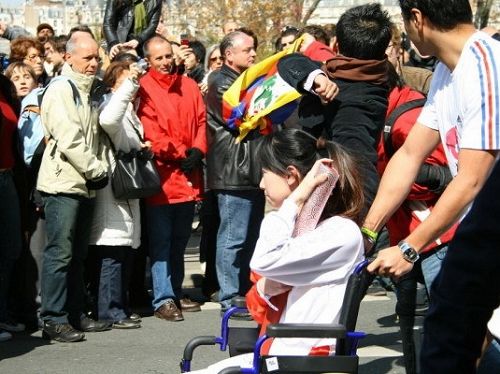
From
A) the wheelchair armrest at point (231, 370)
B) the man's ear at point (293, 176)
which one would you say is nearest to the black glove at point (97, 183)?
the man's ear at point (293, 176)

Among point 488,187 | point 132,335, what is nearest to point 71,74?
point 132,335

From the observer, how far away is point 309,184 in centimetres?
448

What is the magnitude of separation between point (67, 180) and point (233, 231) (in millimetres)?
1657

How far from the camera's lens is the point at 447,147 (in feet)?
15.0

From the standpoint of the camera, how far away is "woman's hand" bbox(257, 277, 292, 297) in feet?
14.9

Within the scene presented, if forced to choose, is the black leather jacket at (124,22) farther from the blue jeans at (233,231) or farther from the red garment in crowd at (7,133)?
the red garment in crowd at (7,133)

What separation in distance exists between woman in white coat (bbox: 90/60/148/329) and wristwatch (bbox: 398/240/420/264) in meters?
4.10

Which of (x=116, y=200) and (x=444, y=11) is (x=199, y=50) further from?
(x=444, y=11)

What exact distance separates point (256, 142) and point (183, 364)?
4.21 metres

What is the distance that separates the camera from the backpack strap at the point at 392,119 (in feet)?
20.4

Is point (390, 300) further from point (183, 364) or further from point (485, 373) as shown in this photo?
point (485, 373)

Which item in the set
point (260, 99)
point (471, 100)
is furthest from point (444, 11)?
point (260, 99)

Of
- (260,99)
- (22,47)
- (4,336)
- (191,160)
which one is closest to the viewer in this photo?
(260,99)

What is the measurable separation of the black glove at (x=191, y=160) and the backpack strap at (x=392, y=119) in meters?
2.43
